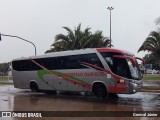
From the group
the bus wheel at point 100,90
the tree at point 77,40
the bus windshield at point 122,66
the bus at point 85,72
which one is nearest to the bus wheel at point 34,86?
the bus at point 85,72

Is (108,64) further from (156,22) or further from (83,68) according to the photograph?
(156,22)

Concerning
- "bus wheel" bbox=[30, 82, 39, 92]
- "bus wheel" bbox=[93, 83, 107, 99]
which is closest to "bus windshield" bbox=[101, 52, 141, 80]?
"bus wheel" bbox=[93, 83, 107, 99]

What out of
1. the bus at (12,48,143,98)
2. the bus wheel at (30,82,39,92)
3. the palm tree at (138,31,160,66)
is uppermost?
→ the palm tree at (138,31,160,66)

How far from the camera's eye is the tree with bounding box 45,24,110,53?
43250 mm

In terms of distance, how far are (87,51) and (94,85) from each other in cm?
210

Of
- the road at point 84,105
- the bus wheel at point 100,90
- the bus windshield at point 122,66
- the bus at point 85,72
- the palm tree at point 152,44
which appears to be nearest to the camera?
the road at point 84,105

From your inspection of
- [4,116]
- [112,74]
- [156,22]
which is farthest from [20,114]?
[156,22]

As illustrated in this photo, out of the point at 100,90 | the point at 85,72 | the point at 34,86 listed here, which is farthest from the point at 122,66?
the point at 34,86

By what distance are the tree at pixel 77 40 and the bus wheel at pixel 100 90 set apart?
2365 centimetres

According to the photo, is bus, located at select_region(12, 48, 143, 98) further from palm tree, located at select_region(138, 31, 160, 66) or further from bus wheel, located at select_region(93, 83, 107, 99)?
palm tree, located at select_region(138, 31, 160, 66)

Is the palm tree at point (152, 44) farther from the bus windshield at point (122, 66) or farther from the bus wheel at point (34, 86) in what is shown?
the bus windshield at point (122, 66)

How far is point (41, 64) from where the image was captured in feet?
77.3

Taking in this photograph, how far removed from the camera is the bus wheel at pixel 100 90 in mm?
18984

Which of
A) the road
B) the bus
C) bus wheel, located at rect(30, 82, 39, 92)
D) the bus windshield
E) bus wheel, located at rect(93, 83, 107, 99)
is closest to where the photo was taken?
the road
